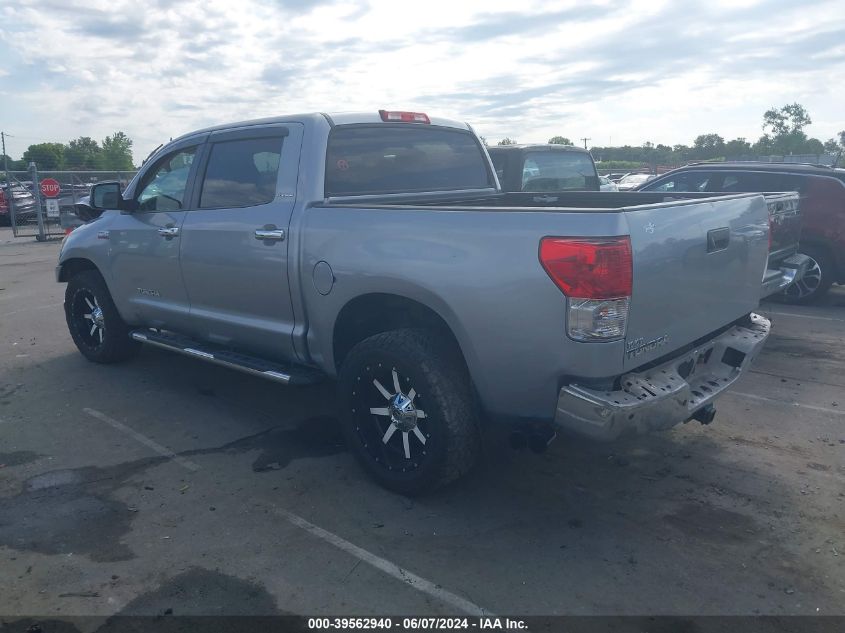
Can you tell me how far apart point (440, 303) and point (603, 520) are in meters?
1.42

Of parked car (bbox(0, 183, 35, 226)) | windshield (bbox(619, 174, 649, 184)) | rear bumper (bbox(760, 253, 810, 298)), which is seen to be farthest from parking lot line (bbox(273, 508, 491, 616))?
windshield (bbox(619, 174, 649, 184))

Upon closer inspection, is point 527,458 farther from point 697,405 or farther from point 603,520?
point 697,405

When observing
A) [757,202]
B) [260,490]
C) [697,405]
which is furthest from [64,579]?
[757,202]

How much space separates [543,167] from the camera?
10.5 meters

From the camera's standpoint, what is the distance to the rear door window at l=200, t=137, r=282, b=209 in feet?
16.0

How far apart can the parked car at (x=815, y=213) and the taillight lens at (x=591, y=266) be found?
685 centimetres

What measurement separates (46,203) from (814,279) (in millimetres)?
18424

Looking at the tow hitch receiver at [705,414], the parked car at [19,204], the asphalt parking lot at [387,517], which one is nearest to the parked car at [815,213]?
the asphalt parking lot at [387,517]

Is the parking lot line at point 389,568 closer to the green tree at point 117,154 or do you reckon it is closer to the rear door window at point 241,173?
the rear door window at point 241,173

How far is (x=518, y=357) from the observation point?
3.53 meters

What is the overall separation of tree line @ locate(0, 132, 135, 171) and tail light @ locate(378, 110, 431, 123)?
19.8 meters

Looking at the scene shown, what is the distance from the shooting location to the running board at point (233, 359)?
4.65 meters

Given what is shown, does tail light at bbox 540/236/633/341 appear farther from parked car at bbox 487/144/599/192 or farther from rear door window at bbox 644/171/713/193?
rear door window at bbox 644/171/713/193

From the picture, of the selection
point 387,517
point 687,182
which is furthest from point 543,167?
point 387,517
